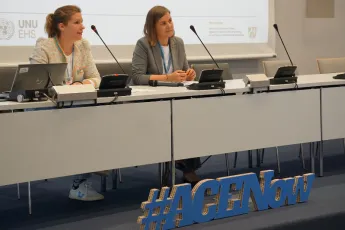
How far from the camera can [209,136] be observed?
11.3 ft

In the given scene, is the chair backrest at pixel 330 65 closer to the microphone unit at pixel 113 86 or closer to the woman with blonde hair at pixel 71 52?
the woman with blonde hair at pixel 71 52

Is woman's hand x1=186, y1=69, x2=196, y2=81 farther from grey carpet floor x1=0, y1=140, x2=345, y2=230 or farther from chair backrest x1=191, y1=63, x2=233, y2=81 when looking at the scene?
grey carpet floor x1=0, y1=140, x2=345, y2=230

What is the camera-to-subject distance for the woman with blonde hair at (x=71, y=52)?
141 inches

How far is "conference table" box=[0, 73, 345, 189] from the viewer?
290 cm

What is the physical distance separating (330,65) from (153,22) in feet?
6.16

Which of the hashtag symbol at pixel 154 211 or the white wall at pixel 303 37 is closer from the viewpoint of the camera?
the hashtag symbol at pixel 154 211

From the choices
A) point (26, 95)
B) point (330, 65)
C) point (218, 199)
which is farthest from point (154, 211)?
point (330, 65)

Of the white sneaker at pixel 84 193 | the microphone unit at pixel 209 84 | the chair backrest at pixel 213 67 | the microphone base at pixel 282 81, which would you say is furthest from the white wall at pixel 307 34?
the white sneaker at pixel 84 193

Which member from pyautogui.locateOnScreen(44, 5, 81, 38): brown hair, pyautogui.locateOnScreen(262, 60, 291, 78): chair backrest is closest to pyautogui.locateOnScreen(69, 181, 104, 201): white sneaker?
pyautogui.locateOnScreen(44, 5, 81, 38): brown hair

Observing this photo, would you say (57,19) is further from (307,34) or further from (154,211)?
(307,34)

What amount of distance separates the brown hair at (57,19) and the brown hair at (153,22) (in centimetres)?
52

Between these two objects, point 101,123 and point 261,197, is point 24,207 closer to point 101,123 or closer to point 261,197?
point 101,123

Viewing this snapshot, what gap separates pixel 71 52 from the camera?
378cm

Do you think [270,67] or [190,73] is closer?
[190,73]
